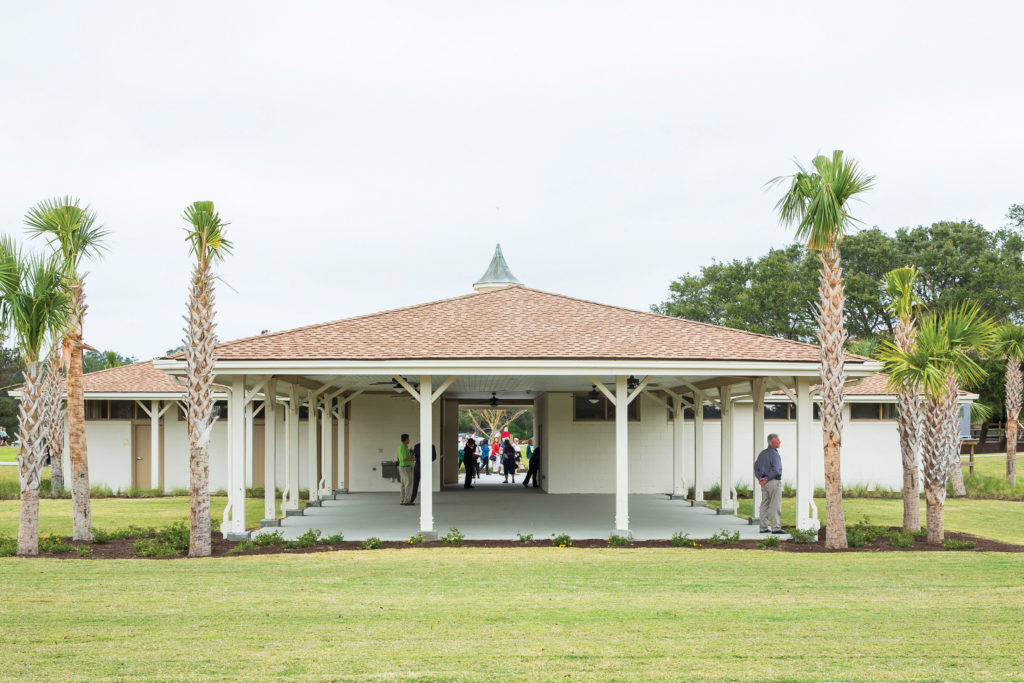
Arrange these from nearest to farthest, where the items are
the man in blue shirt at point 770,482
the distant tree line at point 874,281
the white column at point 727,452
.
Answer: the man in blue shirt at point 770,482 < the white column at point 727,452 < the distant tree line at point 874,281

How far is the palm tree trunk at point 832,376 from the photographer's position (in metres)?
14.5

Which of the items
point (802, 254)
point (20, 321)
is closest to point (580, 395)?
point (20, 321)

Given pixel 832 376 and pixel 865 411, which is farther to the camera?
pixel 865 411

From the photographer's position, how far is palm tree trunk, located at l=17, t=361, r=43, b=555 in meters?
14.2

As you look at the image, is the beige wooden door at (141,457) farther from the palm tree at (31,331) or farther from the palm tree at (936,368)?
the palm tree at (936,368)

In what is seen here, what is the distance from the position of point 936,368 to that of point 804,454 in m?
2.40

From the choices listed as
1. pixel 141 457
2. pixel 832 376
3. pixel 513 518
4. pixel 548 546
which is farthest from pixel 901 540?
pixel 141 457

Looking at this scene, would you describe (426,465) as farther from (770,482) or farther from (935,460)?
(935,460)

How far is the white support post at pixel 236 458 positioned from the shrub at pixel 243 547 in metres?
0.69

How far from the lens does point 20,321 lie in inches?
548

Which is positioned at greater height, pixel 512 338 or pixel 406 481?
pixel 512 338

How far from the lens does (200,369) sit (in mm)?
14078

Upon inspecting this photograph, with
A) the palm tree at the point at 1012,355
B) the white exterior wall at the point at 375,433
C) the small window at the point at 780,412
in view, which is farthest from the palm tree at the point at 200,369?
the palm tree at the point at 1012,355

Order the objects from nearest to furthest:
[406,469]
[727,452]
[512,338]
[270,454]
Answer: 1. [512,338]
2. [270,454]
3. [727,452]
4. [406,469]
